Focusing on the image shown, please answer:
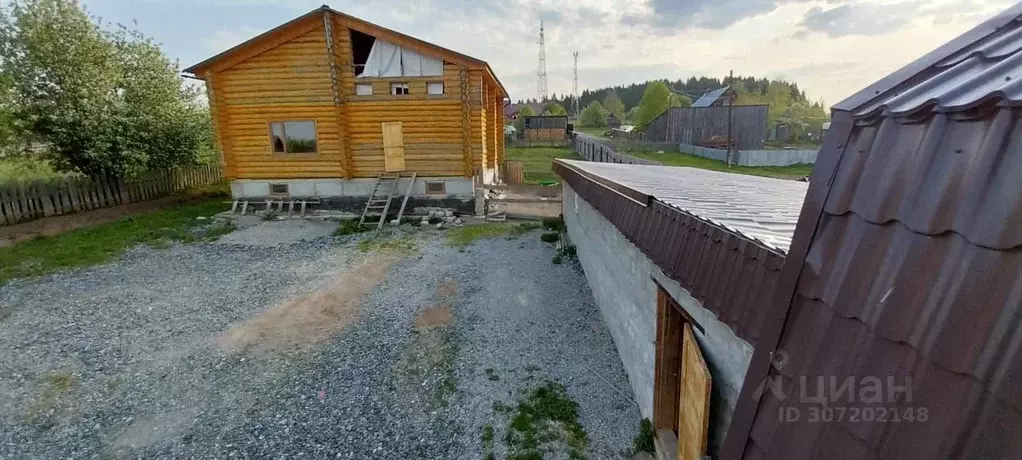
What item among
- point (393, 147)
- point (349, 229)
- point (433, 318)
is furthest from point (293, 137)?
point (433, 318)

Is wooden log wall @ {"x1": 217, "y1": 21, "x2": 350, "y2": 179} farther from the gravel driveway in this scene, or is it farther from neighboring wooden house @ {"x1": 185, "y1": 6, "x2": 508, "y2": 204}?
the gravel driveway

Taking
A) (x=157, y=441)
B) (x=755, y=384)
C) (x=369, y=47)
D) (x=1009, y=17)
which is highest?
(x=369, y=47)

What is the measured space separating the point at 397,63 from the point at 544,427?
1337cm

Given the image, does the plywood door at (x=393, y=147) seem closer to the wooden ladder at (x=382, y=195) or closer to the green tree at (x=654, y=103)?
the wooden ladder at (x=382, y=195)

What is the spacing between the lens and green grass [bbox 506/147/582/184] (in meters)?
24.0

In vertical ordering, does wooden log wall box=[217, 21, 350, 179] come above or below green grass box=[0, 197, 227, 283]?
above

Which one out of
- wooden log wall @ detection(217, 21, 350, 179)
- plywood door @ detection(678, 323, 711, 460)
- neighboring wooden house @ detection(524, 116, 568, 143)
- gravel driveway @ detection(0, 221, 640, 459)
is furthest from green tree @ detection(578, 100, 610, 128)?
plywood door @ detection(678, 323, 711, 460)

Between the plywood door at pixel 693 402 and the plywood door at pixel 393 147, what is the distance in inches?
535

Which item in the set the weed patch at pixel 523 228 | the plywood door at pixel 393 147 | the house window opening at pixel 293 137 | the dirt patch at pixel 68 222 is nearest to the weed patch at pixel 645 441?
the weed patch at pixel 523 228

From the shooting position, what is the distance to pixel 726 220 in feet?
8.91

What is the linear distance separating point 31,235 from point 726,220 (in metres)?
18.6

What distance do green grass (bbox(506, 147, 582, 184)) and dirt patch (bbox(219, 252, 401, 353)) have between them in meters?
11.8

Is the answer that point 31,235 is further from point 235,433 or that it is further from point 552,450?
point 552,450

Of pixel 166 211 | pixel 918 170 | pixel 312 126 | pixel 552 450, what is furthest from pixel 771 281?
pixel 166 211
